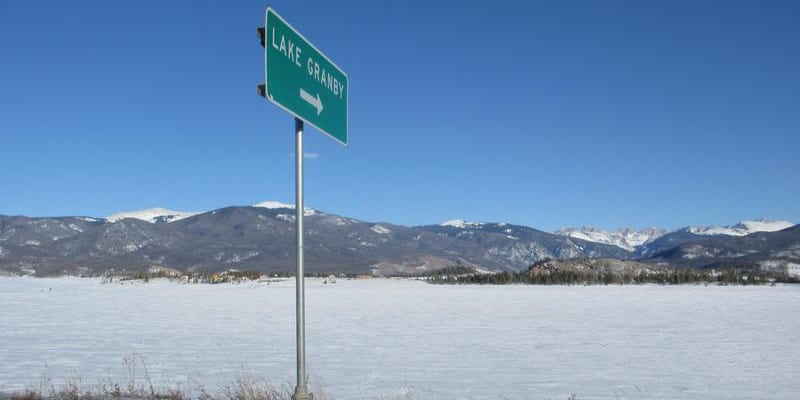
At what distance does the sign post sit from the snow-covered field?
17.8ft

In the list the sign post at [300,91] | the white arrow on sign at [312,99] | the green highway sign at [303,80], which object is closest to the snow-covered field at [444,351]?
the sign post at [300,91]

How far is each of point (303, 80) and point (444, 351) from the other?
40.4 feet

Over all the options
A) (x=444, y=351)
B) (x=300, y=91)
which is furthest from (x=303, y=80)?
(x=444, y=351)

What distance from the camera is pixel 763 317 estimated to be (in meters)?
27.0

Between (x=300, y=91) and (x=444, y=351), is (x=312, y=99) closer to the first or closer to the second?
(x=300, y=91)

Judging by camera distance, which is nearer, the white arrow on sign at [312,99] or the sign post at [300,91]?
the sign post at [300,91]

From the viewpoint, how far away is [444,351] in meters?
17.2

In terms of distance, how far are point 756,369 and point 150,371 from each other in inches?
482

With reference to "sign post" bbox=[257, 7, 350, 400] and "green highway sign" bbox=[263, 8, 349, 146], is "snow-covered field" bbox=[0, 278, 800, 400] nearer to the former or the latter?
"sign post" bbox=[257, 7, 350, 400]

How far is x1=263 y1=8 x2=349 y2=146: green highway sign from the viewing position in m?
5.55

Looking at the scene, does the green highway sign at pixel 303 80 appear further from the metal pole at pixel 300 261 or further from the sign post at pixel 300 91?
the metal pole at pixel 300 261

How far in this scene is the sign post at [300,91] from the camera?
5564 millimetres

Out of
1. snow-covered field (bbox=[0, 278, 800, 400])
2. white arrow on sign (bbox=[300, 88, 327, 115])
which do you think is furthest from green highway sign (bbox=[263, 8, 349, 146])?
snow-covered field (bbox=[0, 278, 800, 400])

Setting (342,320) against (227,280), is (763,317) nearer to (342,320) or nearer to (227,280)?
(342,320)
